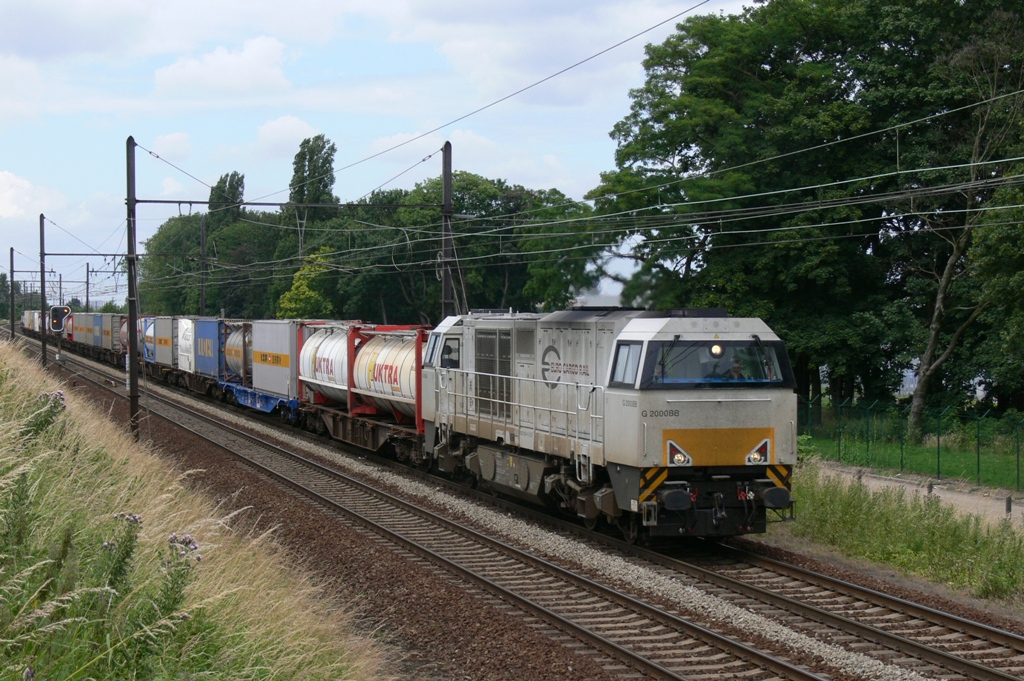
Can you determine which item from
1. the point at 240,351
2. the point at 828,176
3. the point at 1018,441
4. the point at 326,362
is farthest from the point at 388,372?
the point at 828,176

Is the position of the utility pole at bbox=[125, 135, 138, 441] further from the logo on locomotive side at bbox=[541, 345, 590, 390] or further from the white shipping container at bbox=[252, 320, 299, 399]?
the logo on locomotive side at bbox=[541, 345, 590, 390]

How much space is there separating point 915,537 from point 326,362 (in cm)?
1792

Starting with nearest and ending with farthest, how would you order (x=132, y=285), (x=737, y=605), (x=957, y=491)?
(x=737, y=605), (x=957, y=491), (x=132, y=285)

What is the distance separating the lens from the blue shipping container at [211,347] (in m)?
39.0

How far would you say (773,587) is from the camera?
1231 cm

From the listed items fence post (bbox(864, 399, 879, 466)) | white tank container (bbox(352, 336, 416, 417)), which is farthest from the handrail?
fence post (bbox(864, 399, 879, 466))

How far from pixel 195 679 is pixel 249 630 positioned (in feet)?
2.59

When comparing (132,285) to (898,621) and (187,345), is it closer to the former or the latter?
(187,345)

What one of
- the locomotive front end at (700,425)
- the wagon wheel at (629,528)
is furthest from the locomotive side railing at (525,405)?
the wagon wheel at (629,528)

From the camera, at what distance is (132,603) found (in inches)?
256

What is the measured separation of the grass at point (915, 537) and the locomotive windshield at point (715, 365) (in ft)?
9.93

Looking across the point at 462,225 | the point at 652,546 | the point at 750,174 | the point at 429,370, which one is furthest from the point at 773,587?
the point at 462,225

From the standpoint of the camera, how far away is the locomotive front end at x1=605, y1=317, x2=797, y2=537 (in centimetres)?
1328

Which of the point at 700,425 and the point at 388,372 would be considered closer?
the point at 700,425
